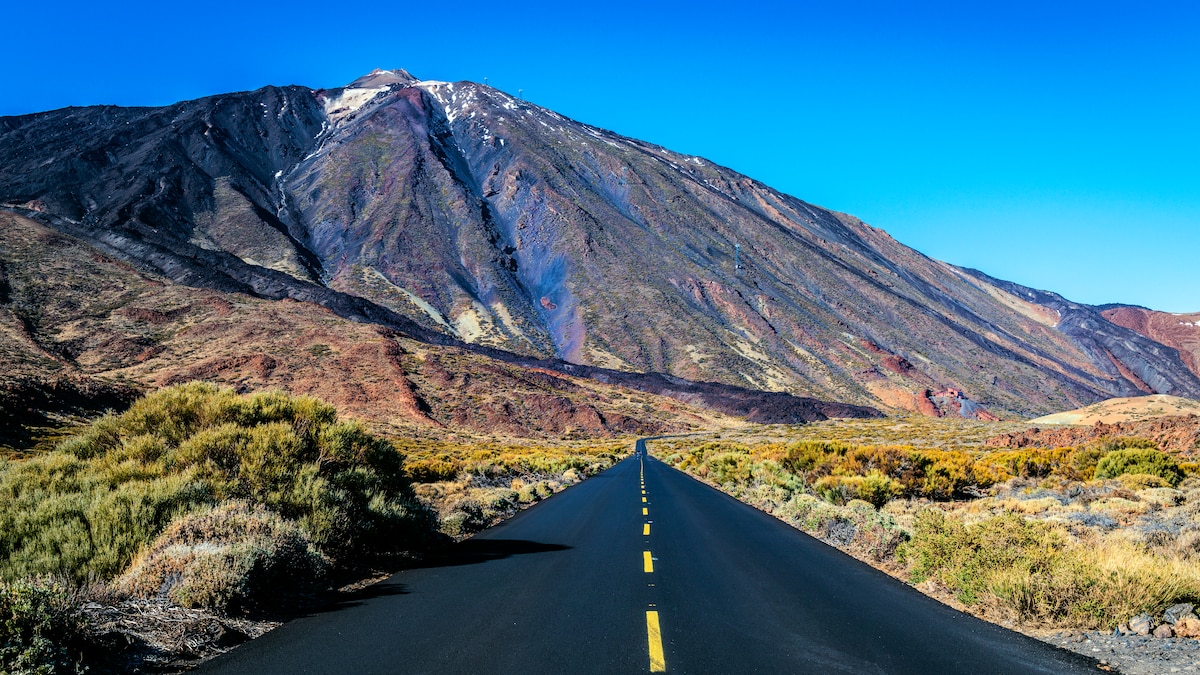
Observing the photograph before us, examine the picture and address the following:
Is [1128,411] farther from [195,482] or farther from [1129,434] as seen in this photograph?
[195,482]

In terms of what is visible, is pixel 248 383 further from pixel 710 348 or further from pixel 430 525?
pixel 710 348

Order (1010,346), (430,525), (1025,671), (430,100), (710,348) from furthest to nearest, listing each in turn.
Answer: (430,100) < (1010,346) < (710,348) < (430,525) < (1025,671)

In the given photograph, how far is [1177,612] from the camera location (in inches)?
265

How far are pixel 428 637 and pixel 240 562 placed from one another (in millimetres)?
2343

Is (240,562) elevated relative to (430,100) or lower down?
lower down

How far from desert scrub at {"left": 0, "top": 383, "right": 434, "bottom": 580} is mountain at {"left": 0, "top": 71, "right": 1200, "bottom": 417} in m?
80.4

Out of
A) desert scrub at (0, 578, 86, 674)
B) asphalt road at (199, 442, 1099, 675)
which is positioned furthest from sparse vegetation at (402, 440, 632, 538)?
desert scrub at (0, 578, 86, 674)

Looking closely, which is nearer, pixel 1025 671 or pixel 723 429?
pixel 1025 671

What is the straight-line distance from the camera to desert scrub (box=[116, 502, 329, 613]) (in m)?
6.81

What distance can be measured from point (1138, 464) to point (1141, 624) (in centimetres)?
1823

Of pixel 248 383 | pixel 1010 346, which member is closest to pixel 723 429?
pixel 248 383

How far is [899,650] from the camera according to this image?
19.9 ft

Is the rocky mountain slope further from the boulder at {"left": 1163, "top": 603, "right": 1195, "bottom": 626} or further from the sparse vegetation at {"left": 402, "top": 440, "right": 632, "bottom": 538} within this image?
the boulder at {"left": 1163, "top": 603, "right": 1195, "bottom": 626}

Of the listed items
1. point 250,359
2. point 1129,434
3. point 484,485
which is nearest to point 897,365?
point 1129,434
